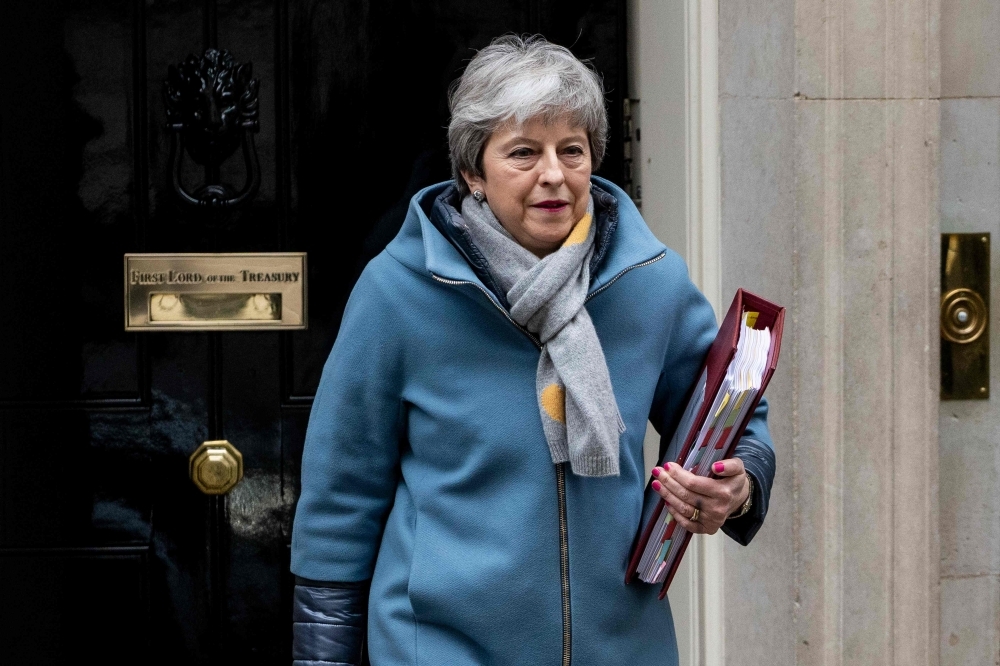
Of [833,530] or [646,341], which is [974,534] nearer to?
[833,530]

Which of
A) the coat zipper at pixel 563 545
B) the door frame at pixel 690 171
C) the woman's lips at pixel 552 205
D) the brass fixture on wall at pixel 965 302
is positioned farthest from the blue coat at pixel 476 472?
the brass fixture on wall at pixel 965 302

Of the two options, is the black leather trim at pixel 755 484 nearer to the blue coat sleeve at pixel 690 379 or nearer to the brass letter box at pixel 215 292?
the blue coat sleeve at pixel 690 379

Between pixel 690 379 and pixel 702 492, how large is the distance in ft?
0.98

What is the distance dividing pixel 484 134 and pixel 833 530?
48.1 inches

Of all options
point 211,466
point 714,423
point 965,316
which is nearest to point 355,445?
point 714,423

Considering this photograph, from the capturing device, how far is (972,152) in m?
2.52

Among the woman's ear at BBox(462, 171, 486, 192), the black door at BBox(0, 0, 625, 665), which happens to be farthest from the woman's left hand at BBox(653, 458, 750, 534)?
the black door at BBox(0, 0, 625, 665)

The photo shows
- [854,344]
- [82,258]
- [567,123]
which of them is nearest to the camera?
[567,123]

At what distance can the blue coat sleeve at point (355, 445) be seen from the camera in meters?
1.77

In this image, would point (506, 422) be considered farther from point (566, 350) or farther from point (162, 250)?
point (162, 250)

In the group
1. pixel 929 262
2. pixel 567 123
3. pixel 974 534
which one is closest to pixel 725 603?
pixel 974 534

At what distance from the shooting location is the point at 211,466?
2.71 m

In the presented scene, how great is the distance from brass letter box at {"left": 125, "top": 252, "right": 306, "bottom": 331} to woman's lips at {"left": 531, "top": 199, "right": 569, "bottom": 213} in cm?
111

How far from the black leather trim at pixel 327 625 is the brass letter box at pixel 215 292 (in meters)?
0.98
